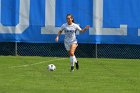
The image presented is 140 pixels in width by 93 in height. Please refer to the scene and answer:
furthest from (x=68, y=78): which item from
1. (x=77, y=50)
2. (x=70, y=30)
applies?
(x=77, y=50)

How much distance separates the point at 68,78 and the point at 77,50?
10476 millimetres

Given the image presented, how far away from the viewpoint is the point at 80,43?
27031 mm

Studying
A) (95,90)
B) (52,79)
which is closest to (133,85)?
(95,90)

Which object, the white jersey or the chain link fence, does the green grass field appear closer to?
the white jersey

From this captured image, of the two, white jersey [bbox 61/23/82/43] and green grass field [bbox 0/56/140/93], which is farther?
white jersey [bbox 61/23/82/43]

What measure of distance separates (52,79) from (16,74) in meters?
1.85

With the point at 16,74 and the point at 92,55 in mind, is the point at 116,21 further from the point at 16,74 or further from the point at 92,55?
the point at 16,74

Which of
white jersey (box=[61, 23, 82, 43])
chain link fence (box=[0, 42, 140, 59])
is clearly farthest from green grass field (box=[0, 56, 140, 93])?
chain link fence (box=[0, 42, 140, 59])

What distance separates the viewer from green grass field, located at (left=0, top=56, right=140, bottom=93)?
552 inches

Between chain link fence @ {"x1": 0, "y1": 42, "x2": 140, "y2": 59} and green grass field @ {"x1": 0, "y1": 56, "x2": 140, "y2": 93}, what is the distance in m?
3.19

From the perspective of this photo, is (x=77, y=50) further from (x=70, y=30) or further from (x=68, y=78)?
(x=68, y=78)

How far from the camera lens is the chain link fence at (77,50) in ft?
88.5

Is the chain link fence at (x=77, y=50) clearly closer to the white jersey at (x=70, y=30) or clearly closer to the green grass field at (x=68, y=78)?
the green grass field at (x=68, y=78)

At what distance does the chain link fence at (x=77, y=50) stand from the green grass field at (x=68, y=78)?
319 cm
